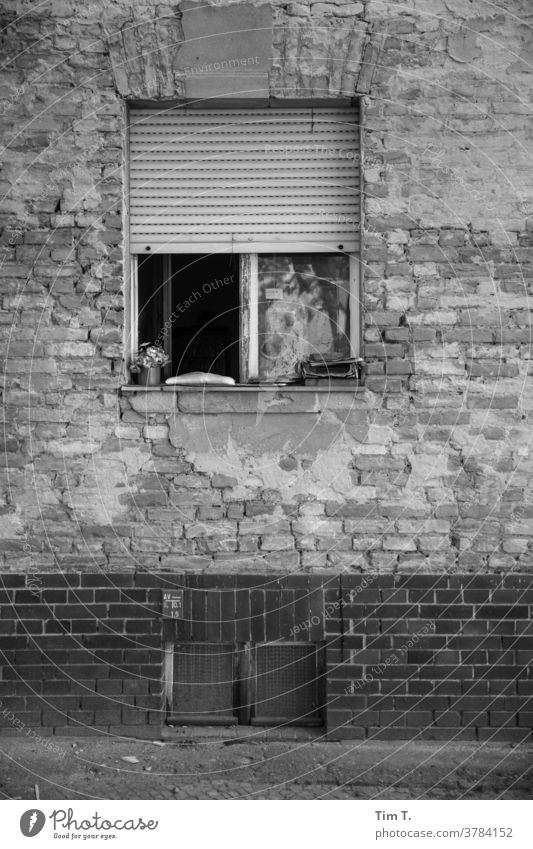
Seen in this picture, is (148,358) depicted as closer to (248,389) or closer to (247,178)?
(248,389)

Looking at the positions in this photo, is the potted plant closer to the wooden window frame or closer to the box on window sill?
the wooden window frame

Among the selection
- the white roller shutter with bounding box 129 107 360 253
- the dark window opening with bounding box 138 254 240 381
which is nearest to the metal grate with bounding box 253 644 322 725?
the dark window opening with bounding box 138 254 240 381

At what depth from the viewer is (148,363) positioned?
215 inches

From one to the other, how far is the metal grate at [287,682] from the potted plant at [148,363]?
175 cm

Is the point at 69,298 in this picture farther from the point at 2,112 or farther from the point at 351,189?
the point at 351,189

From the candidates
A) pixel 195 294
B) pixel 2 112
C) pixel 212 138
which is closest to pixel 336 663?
pixel 195 294

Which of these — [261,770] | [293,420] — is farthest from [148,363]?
[261,770]

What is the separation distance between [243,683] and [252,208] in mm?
2871

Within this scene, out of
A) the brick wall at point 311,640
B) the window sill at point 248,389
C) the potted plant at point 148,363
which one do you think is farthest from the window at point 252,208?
the brick wall at point 311,640

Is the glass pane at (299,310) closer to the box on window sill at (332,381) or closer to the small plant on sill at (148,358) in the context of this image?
the box on window sill at (332,381)

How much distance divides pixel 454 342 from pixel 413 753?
2381 mm

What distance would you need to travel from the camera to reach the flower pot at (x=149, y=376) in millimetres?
5461

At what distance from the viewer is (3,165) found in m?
5.31

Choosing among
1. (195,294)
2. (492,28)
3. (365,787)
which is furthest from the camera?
(195,294)
